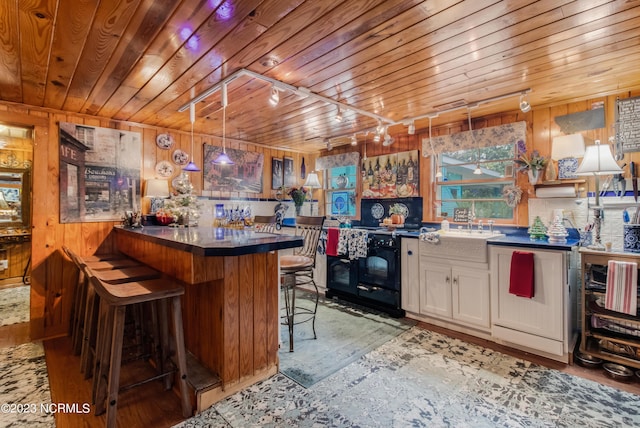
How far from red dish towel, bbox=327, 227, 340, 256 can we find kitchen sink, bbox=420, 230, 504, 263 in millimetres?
1039

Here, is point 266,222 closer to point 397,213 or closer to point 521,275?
point 397,213

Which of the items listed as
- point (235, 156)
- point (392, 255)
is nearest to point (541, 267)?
point (392, 255)

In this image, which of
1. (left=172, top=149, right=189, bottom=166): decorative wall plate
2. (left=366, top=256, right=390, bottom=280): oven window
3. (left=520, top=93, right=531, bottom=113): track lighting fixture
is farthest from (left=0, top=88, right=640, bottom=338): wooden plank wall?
(left=366, top=256, right=390, bottom=280): oven window

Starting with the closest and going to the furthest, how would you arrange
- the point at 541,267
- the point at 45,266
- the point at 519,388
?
the point at 519,388 → the point at 541,267 → the point at 45,266

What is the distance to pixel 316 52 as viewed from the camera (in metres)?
1.90

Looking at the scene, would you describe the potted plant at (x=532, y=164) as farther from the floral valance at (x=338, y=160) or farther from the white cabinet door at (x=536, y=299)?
the floral valance at (x=338, y=160)

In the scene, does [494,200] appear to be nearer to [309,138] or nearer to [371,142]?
[371,142]

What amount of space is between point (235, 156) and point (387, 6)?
127 inches

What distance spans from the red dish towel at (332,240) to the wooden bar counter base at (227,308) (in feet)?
5.31

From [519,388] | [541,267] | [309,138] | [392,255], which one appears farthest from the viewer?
[309,138]

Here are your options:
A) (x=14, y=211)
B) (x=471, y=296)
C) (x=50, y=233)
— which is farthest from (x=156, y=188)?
(x=471, y=296)

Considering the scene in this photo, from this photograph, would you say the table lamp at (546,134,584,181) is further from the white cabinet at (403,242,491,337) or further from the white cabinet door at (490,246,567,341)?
the white cabinet at (403,242,491,337)

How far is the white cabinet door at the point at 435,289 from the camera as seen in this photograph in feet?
9.50

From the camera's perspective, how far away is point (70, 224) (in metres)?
3.00
